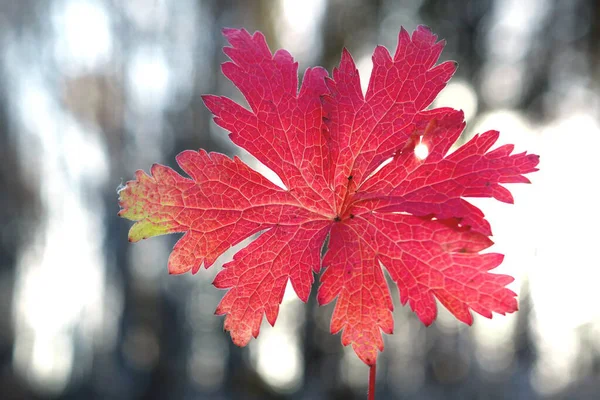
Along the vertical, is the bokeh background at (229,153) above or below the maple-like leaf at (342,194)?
above

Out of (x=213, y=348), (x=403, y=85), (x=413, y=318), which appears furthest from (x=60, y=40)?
(x=403, y=85)

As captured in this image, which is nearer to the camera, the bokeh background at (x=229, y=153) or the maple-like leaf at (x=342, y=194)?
the maple-like leaf at (x=342, y=194)

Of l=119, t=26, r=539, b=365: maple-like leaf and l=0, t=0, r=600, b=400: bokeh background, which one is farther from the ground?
l=0, t=0, r=600, b=400: bokeh background

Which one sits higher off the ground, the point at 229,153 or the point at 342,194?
the point at 229,153

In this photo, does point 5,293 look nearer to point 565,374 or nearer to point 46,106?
point 46,106

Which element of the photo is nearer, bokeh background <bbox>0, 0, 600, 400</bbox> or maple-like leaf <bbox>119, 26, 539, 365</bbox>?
maple-like leaf <bbox>119, 26, 539, 365</bbox>
